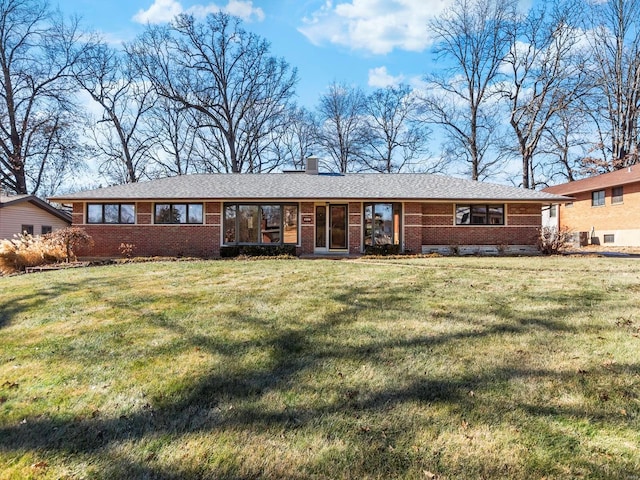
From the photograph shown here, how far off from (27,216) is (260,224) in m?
14.9

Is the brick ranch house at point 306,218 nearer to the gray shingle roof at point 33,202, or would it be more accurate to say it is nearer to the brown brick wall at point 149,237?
the brown brick wall at point 149,237

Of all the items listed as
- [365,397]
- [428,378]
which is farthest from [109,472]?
[428,378]

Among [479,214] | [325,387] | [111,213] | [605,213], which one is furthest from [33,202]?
[605,213]

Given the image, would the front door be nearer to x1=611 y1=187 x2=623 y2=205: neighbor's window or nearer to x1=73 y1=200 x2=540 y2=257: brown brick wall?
x1=73 y1=200 x2=540 y2=257: brown brick wall

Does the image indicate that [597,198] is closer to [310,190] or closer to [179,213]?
[310,190]

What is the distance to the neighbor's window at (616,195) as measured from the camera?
1992 cm

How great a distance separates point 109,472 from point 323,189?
14.1m

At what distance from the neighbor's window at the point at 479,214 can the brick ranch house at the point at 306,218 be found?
0.04 metres

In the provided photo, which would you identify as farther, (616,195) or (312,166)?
(616,195)

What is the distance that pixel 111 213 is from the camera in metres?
15.1

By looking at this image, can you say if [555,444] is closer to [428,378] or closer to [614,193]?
[428,378]

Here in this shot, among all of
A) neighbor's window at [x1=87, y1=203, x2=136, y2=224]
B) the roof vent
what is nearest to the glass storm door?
the roof vent

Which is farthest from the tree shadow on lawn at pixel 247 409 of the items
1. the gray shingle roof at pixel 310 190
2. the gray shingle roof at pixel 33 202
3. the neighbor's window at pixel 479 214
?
the gray shingle roof at pixel 33 202

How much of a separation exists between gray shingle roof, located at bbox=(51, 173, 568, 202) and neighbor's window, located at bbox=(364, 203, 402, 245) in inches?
27.1
